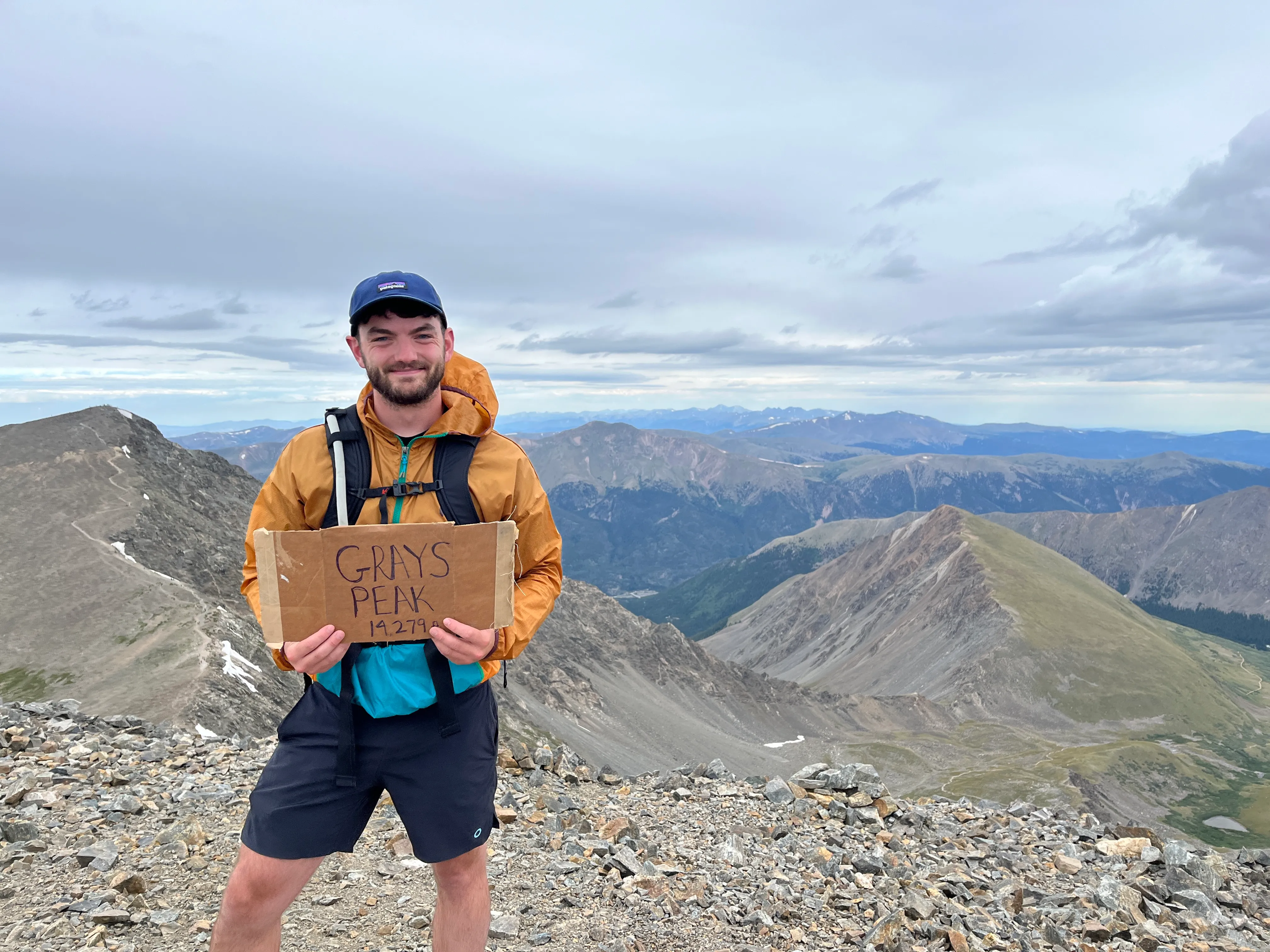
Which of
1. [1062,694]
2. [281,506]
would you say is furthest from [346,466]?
[1062,694]

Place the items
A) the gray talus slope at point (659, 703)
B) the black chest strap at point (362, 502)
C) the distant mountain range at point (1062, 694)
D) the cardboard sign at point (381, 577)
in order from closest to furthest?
the cardboard sign at point (381, 577) < the black chest strap at point (362, 502) < the gray talus slope at point (659, 703) < the distant mountain range at point (1062, 694)

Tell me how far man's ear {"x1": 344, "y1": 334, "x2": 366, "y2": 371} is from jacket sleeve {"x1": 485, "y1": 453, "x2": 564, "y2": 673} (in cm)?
134

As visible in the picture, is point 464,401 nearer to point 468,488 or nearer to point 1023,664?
point 468,488

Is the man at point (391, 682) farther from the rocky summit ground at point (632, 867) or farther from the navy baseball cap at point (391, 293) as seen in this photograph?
the rocky summit ground at point (632, 867)

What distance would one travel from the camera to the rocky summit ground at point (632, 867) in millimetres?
8836

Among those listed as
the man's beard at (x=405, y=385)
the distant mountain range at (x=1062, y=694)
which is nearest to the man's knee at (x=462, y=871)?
the man's beard at (x=405, y=385)

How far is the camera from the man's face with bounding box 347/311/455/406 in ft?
17.3

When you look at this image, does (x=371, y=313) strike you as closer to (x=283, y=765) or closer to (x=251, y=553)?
(x=251, y=553)

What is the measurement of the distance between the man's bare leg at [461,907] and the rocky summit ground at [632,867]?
3.19 metres

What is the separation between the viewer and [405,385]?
17.3 ft

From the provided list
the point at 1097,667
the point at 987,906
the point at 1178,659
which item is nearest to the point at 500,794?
the point at 987,906

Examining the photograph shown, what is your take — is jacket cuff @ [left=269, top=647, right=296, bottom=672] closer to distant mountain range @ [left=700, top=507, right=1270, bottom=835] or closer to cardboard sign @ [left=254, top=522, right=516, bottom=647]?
cardboard sign @ [left=254, top=522, right=516, bottom=647]

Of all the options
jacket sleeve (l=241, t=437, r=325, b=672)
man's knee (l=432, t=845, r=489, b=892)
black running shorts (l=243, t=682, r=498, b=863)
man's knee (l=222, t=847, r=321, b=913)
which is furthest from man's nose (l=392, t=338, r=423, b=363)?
man's knee (l=432, t=845, r=489, b=892)

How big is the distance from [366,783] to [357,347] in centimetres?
318
